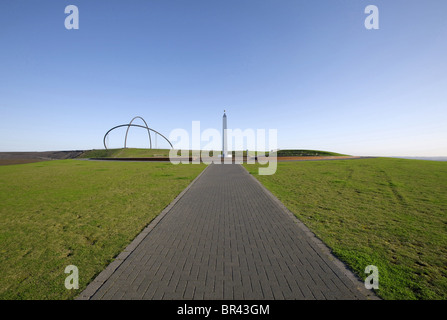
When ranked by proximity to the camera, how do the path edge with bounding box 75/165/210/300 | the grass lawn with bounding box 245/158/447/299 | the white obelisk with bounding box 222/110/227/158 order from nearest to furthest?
the path edge with bounding box 75/165/210/300 → the grass lawn with bounding box 245/158/447/299 → the white obelisk with bounding box 222/110/227/158

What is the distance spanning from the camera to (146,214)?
251 inches

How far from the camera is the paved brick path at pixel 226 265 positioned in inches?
115

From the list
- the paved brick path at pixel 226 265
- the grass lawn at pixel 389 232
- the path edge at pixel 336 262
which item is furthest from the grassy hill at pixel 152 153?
the paved brick path at pixel 226 265

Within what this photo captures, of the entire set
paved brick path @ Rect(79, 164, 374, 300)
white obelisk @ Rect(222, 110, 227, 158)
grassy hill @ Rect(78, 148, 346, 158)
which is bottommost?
paved brick path @ Rect(79, 164, 374, 300)

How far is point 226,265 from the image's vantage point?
358cm

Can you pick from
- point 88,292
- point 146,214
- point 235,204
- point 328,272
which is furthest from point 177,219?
point 328,272

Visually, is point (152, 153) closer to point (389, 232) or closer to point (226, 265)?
point (226, 265)

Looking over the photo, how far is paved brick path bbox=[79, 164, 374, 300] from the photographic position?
2914 mm

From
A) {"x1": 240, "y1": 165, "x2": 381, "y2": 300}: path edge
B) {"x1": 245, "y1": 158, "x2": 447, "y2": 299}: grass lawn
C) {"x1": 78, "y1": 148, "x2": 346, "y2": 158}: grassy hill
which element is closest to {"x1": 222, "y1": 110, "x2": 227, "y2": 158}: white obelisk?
{"x1": 78, "y1": 148, "x2": 346, "y2": 158}: grassy hill

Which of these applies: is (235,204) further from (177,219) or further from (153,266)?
(153,266)

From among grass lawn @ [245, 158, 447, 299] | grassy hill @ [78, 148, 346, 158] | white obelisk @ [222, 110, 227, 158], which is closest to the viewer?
grass lawn @ [245, 158, 447, 299]

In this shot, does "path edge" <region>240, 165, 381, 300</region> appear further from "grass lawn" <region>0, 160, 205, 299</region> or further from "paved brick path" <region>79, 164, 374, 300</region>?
"grass lawn" <region>0, 160, 205, 299</region>
